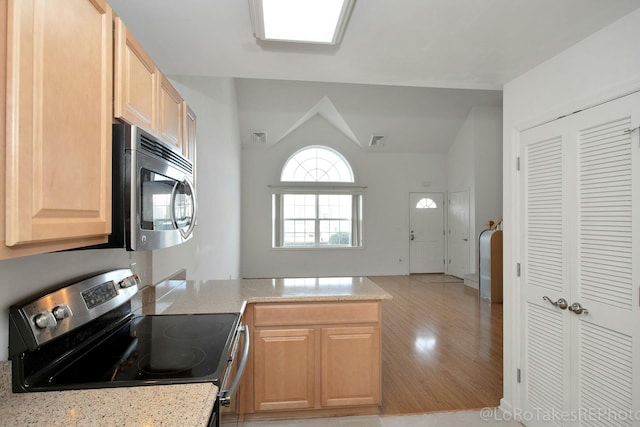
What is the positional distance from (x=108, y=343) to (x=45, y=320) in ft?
1.28

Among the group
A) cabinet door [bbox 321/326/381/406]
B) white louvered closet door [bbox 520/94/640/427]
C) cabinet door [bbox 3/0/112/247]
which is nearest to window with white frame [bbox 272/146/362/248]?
cabinet door [bbox 321/326/381/406]

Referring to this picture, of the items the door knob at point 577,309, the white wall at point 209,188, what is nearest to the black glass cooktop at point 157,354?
the white wall at point 209,188

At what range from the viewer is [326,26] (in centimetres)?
147

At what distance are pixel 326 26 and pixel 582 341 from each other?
2.03 metres

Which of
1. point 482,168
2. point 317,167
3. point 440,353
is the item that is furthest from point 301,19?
point 482,168

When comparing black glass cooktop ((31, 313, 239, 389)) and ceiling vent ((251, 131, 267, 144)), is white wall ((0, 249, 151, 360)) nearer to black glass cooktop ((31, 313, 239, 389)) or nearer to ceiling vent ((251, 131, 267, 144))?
black glass cooktop ((31, 313, 239, 389))

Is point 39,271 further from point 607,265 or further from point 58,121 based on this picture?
point 607,265

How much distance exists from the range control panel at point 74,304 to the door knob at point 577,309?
225 centimetres

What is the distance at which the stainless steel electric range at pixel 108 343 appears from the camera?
0.98m

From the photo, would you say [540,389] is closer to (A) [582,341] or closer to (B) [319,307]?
(A) [582,341]

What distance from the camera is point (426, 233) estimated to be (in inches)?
287

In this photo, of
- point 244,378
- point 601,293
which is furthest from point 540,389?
point 244,378

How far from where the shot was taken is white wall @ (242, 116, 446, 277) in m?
6.79

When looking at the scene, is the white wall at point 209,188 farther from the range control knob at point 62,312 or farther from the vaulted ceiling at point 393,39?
the range control knob at point 62,312
